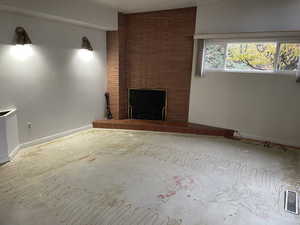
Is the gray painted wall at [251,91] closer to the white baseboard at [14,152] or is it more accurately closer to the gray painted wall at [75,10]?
the gray painted wall at [75,10]

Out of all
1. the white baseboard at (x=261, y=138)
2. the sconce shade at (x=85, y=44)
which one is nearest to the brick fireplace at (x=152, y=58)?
the sconce shade at (x=85, y=44)

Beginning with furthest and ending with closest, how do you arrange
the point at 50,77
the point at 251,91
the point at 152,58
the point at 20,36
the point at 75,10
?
the point at 152,58
the point at 251,91
the point at 50,77
the point at 75,10
the point at 20,36

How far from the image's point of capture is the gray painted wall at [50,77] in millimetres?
3512

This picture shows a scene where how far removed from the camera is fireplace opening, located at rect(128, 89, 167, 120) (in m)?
5.38

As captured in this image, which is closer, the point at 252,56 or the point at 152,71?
the point at 252,56

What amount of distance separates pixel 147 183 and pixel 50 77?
2682mm

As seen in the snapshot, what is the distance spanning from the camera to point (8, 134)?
329cm

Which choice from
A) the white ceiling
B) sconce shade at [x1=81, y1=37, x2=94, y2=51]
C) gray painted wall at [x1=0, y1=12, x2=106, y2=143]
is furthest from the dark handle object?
the white ceiling

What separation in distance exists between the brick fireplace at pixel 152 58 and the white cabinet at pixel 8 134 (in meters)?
2.32

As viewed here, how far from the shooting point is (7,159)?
129 inches

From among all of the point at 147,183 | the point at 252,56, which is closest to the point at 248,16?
the point at 252,56

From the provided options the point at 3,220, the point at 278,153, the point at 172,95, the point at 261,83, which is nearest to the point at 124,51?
the point at 172,95

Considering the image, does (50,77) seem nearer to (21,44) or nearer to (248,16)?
(21,44)

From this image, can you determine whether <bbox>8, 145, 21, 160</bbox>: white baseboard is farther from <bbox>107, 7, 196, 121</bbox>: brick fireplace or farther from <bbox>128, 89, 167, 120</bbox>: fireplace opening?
<bbox>128, 89, 167, 120</bbox>: fireplace opening
